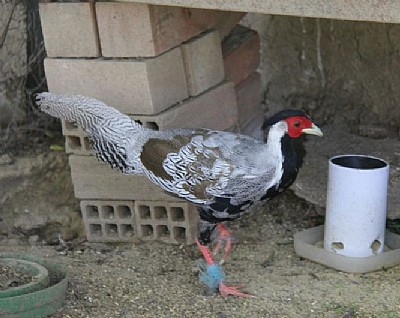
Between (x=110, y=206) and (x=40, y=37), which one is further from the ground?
(x=40, y=37)

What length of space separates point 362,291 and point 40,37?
1958 millimetres

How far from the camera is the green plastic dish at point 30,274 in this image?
293 cm

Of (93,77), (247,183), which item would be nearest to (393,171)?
(247,183)

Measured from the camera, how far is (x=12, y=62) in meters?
4.04

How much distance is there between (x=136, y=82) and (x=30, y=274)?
0.85 metres

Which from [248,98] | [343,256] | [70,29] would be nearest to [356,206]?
[343,256]

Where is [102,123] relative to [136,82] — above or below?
below

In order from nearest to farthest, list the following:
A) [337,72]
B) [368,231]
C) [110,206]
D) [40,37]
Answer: [368,231], [110,206], [40,37], [337,72]

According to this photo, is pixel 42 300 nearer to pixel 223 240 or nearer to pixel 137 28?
pixel 223 240

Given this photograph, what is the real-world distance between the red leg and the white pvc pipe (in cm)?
39

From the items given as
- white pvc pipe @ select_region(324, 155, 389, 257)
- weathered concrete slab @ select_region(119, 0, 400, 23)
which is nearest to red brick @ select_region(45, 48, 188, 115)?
weathered concrete slab @ select_region(119, 0, 400, 23)

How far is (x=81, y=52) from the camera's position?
11.5ft

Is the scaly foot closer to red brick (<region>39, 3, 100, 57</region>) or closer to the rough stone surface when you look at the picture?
red brick (<region>39, 3, 100, 57</region>)

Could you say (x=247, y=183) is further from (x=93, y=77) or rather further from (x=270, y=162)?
(x=93, y=77)
